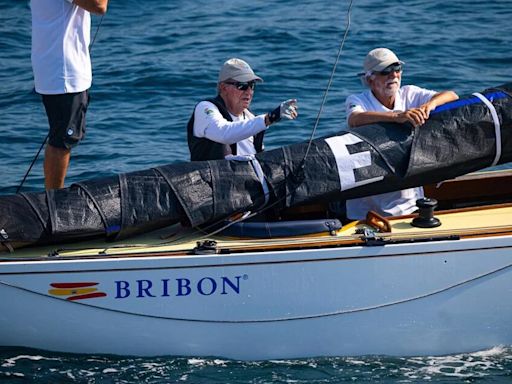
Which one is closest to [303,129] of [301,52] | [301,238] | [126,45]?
[301,52]

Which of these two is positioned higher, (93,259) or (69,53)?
(69,53)

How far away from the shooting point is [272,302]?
5.94m

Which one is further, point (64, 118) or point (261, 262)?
point (64, 118)

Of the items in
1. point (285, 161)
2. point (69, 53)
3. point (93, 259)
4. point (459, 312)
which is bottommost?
point (459, 312)

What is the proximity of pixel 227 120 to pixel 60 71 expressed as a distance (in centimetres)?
101

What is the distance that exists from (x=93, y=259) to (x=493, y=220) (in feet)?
6.99

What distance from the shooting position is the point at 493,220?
6309 mm

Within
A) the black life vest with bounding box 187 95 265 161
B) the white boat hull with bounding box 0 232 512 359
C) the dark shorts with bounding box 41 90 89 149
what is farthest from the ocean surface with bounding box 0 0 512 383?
the black life vest with bounding box 187 95 265 161

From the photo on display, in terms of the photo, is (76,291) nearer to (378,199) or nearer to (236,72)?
(236,72)

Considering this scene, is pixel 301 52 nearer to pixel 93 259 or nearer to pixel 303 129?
pixel 303 129

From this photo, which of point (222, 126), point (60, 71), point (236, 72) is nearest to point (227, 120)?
point (222, 126)

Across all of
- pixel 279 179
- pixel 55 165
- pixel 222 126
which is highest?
pixel 222 126

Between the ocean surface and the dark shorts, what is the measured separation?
0.77m

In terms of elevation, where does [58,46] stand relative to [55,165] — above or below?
above
